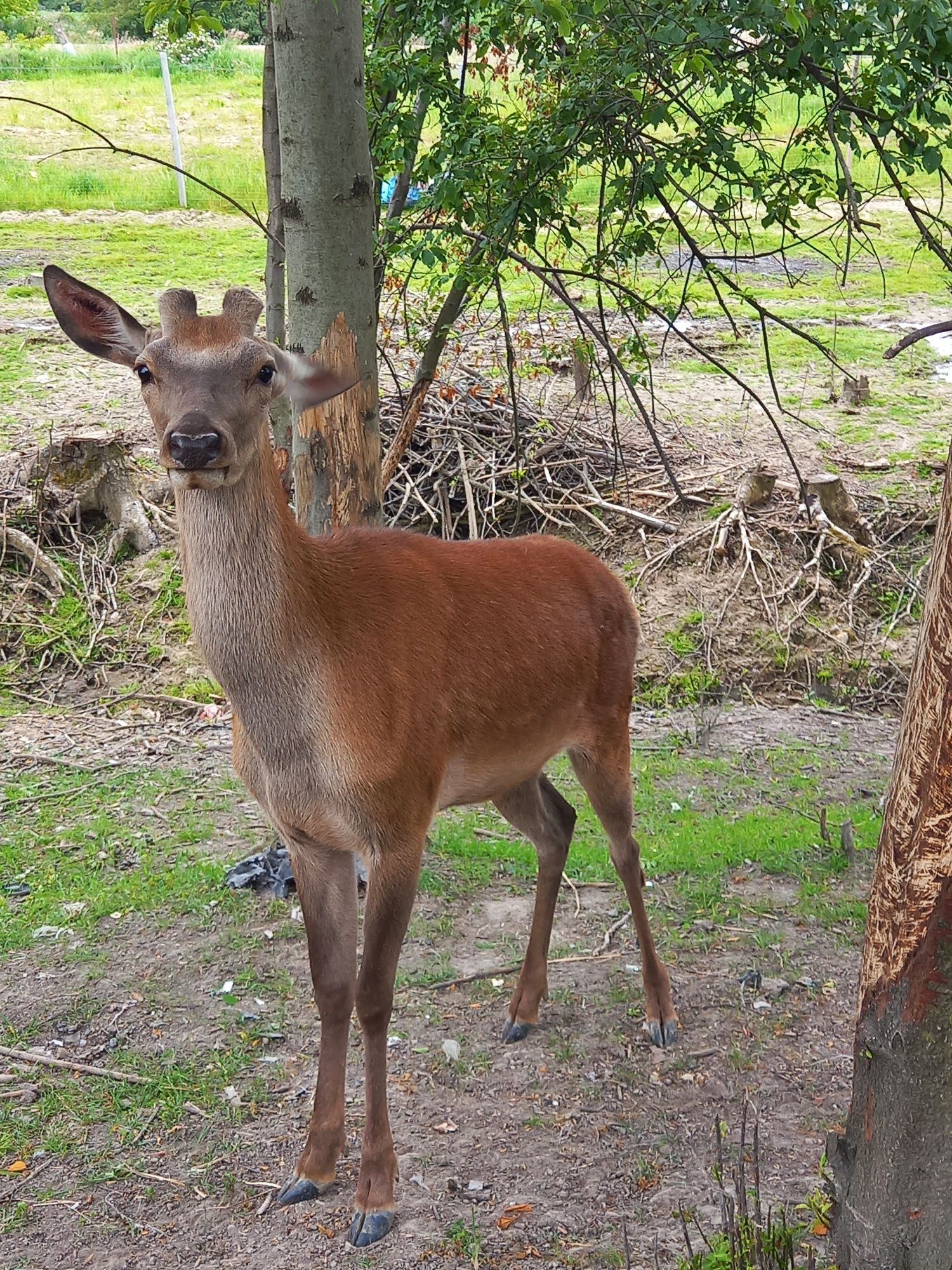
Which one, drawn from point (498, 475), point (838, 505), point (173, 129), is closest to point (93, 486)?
point (498, 475)

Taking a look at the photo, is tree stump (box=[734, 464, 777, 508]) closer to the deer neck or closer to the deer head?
the deer head

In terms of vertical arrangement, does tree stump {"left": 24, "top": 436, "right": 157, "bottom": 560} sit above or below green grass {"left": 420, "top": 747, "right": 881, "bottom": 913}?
above

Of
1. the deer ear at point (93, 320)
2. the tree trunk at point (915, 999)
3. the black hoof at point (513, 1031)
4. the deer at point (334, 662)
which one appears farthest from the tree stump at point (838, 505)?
the tree trunk at point (915, 999)

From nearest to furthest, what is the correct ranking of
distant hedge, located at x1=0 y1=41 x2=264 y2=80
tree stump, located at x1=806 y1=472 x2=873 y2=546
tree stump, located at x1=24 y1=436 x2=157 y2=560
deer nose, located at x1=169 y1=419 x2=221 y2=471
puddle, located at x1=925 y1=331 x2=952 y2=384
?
deer nose, located at x1=169 y1=419 x2=221 y2=471 → tree stump, located at x1=24 y1=436 x2=157 y2=560 → tree stump, located at x1=806 y1=472 x2=873 y2=546 → puddle, located at x1=925 y1=331 x2=952 y2=384 → distant hedge, located at x1=0 y1=41 x2=264 y2=80

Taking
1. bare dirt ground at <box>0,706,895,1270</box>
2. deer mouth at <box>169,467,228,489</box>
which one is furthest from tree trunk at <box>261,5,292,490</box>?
deer mouth at <box>169,467,228,489</box>

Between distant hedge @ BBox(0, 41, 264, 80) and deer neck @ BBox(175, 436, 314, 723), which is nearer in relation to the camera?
deer neck @ BBox(175, 436, 314, 723)

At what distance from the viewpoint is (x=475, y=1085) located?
14.7 feet

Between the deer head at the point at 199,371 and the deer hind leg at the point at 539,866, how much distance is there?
1.82 metres

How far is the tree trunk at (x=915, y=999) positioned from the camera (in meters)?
2.81

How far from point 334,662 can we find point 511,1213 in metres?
1.71

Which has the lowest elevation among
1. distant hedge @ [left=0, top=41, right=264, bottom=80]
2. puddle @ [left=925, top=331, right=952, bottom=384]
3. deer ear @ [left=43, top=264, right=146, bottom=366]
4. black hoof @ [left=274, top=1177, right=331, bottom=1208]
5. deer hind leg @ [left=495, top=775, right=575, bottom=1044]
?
black hoof @ [left=274, top=1177, right=331, bottom=1208]

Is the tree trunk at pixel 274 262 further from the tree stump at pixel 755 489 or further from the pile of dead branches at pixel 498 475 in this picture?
the tree stump at pixel 755 489

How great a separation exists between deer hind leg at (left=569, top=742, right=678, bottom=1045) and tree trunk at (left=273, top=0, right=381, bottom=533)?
1.38 metres

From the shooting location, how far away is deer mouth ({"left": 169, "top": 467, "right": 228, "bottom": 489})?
338cm
